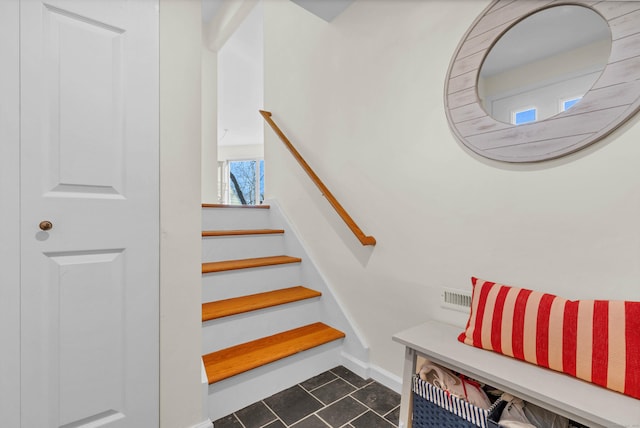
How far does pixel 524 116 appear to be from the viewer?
4.07 feet

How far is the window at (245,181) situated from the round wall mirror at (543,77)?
6873 millimetres

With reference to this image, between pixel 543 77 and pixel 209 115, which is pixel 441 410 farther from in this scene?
pixel 209 115

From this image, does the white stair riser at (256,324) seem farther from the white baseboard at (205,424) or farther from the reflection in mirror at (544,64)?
the reflection in mirror at (544,64)

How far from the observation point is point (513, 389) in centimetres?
97

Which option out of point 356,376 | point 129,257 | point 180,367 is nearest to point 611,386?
point 356,376

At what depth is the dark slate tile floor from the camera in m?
1.43

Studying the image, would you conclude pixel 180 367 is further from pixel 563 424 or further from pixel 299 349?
pixel 563 424

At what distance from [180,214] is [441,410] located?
132 cm

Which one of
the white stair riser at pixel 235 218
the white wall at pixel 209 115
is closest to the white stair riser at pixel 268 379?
the white stair riser at pixel 235 218

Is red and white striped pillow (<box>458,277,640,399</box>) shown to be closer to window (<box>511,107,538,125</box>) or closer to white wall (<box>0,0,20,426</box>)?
window (<box>511,107,538,125</box>)

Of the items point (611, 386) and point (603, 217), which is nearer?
point (611, 386)

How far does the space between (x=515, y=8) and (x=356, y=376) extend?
2037 millimetres

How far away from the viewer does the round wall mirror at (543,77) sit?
1025mm

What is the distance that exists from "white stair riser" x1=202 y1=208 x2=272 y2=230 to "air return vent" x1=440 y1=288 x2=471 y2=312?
1.72 metres
